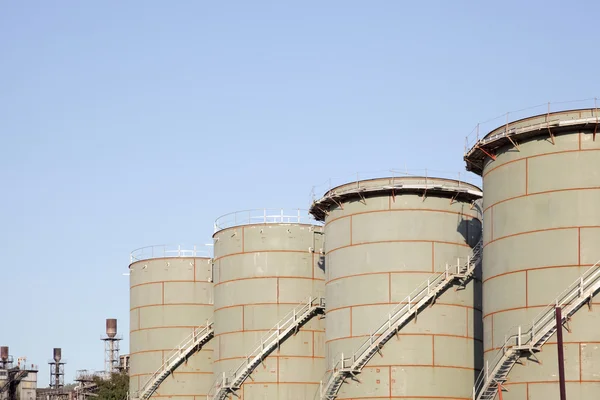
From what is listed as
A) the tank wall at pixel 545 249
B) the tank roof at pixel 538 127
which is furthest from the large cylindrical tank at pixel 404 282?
the tank roof at pixel 538 127

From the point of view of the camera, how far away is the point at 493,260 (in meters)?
45.3

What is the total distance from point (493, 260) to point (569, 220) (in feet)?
13.8

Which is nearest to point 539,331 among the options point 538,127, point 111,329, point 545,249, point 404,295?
point 545,249

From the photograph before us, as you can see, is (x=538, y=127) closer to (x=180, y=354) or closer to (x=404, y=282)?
(x=404, y=282)

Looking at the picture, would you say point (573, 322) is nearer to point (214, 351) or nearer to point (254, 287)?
point (254, 287)

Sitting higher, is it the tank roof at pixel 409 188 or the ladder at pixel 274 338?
the tank roof at pixel 409 188

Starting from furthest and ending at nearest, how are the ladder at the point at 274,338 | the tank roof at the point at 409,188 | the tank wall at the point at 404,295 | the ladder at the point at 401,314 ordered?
the ladder at the point at 274,338, the tank roof at the point at 409,188, the ladder at the point at 401,314, the tank wall at the point at 404,295

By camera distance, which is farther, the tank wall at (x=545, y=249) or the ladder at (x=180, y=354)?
the ladder at (x=180, y=354)

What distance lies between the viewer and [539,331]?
4184cm

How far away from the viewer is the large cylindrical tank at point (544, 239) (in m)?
41.1

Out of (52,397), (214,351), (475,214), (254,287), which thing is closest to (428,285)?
(475,214)

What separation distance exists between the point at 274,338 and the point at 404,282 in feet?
41.1

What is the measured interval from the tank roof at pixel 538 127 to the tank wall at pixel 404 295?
7.57 meters

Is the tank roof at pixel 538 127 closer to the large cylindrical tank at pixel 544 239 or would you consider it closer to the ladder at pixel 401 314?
the large cylindrical tank at pixel 544 239
